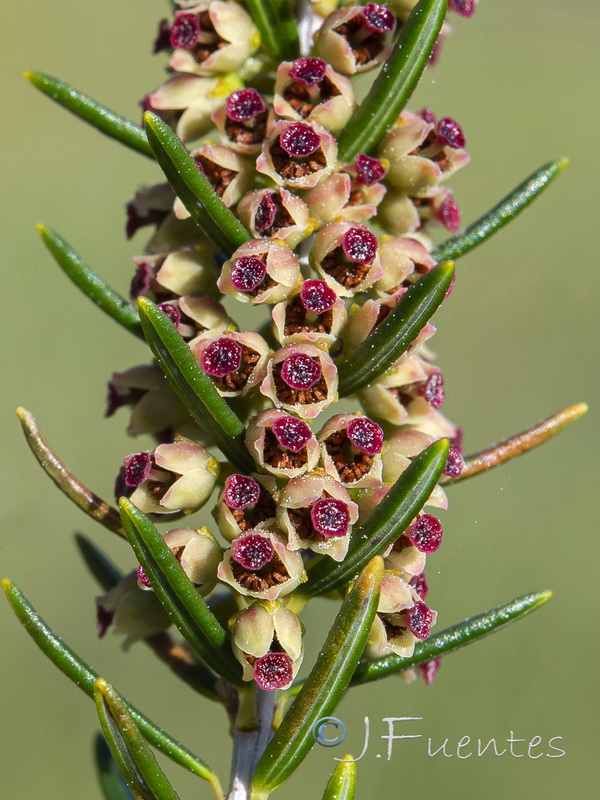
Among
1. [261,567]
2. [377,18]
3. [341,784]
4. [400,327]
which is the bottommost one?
[341,784]

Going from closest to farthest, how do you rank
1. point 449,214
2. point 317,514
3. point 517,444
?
point 317,514
point 449,214
point 517,444

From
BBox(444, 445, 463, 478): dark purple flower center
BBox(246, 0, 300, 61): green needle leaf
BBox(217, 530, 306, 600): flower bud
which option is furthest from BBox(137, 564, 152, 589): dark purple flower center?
BBox(246, 0, 300, 61): green needle leaf

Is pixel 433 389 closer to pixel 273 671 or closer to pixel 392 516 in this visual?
pixel 392 516

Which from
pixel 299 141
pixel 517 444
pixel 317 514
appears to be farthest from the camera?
pixel 517 444

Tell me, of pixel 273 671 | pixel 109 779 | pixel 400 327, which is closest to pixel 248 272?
pixel 400 327

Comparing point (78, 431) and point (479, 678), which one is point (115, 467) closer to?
point (78, 431)

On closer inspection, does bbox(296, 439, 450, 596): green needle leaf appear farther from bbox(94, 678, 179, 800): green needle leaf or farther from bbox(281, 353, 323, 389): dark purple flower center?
bbox(94, 678, 179, 800): green needle leaf
